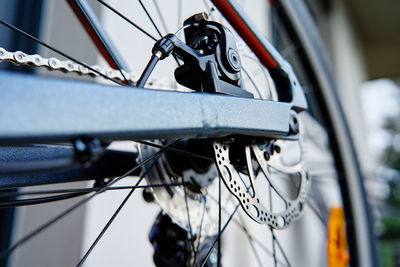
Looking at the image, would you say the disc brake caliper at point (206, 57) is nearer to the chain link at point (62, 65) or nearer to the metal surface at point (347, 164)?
the chain link at point (62, 65)

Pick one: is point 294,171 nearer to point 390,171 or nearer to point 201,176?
point 201,176

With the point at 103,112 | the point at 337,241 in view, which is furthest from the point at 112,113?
the point at 337,241

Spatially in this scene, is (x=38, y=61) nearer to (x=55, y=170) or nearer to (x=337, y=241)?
(x=55, y=170)

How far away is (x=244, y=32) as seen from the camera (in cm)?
38

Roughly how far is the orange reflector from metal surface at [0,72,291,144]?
0.51 metres

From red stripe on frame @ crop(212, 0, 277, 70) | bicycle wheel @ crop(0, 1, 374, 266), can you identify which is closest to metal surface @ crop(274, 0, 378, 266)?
bicycle wheel @ crop(0, 1, 374, 266)

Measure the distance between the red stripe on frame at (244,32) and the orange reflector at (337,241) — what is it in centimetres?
44

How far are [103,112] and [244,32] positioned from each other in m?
0.23

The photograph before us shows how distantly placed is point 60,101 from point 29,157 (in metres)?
0.13

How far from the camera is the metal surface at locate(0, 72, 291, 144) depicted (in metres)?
0.17

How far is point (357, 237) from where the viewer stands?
737 mm

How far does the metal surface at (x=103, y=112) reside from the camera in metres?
0.17

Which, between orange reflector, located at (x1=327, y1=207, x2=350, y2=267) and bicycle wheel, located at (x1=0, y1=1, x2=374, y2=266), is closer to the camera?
bicycle wheel, located at (x1=0, y1=1, x2=374, y2=266)

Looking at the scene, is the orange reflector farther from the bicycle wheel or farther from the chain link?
the chain link
